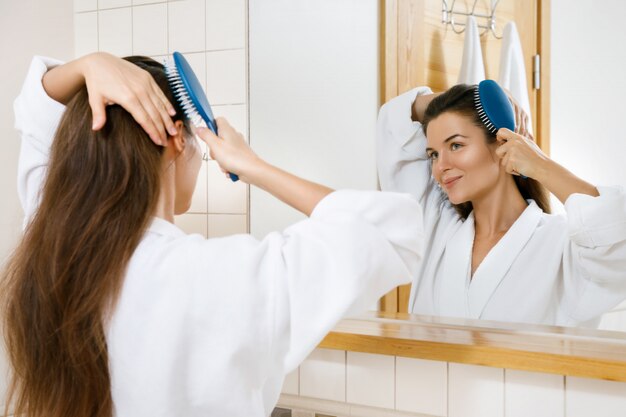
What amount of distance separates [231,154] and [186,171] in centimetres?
9

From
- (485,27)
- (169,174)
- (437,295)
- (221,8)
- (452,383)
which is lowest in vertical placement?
(452,383)

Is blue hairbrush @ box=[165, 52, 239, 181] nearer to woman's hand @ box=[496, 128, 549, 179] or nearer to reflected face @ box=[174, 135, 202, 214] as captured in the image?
reflected face @ box=[174, 135, 202, 214]

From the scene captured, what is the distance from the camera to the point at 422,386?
1068 millimetres

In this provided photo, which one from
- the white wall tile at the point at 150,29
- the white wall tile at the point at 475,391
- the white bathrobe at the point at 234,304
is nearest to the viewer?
the white bathrobe at the point at 234,304

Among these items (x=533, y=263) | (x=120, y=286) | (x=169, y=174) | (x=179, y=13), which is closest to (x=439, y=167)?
(x=533, y=263)

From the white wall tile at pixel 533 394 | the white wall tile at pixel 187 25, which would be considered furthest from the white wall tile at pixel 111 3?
the white wall tile at pixel 533 394

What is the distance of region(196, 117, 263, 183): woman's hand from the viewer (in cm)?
83

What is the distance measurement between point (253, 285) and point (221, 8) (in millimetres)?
1003

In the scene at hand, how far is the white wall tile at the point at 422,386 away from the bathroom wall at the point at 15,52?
1081 mm

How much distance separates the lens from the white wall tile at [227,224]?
148 centimetres

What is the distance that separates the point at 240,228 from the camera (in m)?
1.48

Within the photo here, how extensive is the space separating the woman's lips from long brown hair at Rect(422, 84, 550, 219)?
39 mm

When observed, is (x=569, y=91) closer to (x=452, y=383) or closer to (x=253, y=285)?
(x=452, y=383)

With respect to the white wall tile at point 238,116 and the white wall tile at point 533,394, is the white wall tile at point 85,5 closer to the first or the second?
the white wall tile at point 238,116
